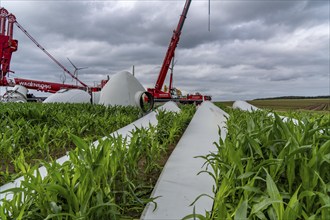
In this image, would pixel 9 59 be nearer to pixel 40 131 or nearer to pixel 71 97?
pixel 71 97

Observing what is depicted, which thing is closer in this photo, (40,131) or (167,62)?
(40,131)

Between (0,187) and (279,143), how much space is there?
2230 mm

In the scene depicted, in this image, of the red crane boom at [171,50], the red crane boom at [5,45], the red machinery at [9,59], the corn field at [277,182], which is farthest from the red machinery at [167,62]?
the corn field at [277,182]

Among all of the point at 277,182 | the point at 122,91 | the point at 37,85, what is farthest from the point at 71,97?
the point at 277,182

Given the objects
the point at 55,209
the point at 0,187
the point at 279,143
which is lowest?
the point at 0,187

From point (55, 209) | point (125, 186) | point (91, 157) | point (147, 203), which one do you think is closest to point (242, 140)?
point (147, 203)

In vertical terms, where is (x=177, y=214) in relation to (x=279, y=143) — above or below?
below

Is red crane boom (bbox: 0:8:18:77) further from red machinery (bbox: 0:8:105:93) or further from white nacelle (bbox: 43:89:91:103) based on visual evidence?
white nacelle (bbox: 43:89:91:103)

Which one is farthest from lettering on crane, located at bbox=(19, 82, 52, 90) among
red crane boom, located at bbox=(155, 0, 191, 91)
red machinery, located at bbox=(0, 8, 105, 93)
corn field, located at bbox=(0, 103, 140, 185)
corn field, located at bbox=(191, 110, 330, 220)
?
corn field, located at bbox=(191, 110, 330, 220)

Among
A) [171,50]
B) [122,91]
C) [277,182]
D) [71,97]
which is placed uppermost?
[171,50]

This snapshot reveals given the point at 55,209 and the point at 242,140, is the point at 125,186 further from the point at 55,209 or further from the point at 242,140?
the point at 242,140

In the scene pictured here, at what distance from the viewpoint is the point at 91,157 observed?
63.9 inches

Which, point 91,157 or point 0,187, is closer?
point 91,157

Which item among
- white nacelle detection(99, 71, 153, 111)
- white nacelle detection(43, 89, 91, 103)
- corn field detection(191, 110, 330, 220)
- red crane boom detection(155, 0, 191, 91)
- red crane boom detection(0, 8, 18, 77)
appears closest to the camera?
corn field detection(191, 110, 330, 220)
